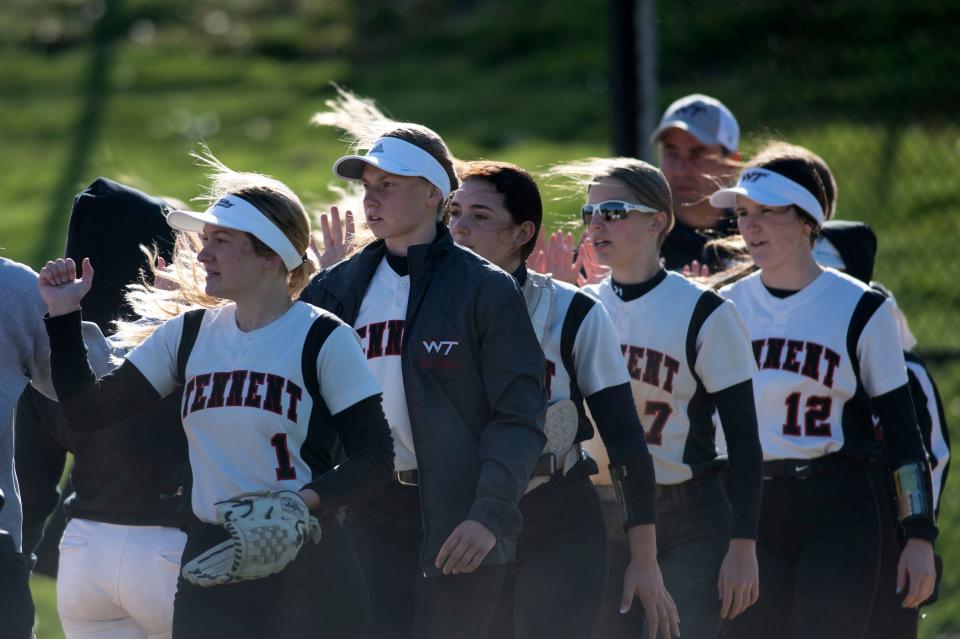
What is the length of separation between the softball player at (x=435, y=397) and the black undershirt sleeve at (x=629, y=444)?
0.35 metres

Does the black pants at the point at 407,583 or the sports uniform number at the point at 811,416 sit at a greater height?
the sports uniform number at the point at 811,416

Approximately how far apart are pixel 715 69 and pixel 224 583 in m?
8.18

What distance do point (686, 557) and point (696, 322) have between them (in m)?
0.73

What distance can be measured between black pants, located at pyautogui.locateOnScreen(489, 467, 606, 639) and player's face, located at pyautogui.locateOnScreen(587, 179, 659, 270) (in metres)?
0.83

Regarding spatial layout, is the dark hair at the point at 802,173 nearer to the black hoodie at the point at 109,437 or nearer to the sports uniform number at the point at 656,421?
the sports uniform number at the point at 656,421

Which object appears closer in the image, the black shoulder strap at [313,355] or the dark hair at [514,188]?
the black shoulder strap at [313,355]

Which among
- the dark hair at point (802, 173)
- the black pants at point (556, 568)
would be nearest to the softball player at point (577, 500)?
the black pants at point (556, 568)

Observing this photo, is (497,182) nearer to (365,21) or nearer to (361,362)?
(361,362)

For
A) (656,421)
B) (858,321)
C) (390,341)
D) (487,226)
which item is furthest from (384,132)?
(858,321)

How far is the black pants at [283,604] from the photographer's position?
3766 millimetres

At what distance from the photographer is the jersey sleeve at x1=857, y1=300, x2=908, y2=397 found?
496 cm

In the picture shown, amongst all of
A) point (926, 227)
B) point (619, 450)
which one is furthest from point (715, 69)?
point (619, 450)

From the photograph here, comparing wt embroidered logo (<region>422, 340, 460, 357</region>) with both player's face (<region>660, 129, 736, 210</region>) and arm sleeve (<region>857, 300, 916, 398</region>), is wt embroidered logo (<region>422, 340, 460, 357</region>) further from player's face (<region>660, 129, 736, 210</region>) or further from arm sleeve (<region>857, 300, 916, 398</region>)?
player's face (<region>660, 129, 736, 210</region>)

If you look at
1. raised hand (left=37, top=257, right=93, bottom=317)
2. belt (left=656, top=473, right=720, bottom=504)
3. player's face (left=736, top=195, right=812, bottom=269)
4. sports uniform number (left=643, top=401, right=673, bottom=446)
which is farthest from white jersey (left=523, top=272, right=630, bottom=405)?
raised hand (left=37, top=257, right=93, bottom=317)
